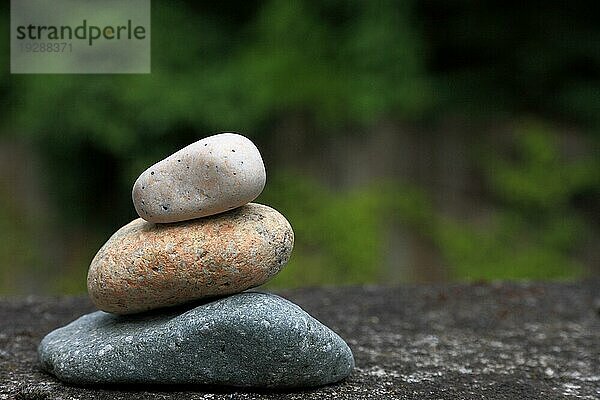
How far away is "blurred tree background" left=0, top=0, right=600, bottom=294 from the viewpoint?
365 inches

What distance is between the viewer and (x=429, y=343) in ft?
15.6

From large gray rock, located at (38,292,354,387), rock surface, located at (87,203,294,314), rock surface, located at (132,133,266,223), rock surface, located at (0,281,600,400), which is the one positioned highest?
rock surface, located at (132,133,266,223)

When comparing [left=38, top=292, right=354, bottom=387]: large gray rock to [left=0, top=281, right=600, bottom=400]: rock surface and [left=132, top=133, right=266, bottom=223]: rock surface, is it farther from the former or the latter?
[left=132, top=133, right=266, bottom=223]: rock surface

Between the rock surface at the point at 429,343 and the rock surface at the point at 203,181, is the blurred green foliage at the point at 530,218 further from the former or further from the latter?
the rock surface at the point at 203,181

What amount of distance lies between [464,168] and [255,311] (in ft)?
22.6

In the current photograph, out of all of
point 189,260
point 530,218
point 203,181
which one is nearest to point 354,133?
point 530,218

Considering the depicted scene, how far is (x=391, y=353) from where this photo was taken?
14.8ft

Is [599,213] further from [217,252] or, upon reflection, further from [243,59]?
[217,252]

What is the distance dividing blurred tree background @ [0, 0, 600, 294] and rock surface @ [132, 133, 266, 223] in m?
5.50

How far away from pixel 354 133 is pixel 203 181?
6.12m

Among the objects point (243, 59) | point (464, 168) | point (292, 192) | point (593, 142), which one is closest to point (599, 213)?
point (593, 142)

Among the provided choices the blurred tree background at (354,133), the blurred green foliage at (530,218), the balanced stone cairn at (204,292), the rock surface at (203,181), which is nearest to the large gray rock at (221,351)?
the balanced stone cairn at (204,292)

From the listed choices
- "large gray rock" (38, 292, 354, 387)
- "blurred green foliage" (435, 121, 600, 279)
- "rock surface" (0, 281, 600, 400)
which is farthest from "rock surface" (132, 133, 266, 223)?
"blurred green foliage" (435, 121, 600, 279)

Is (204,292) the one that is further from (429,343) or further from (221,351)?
(429,343)
